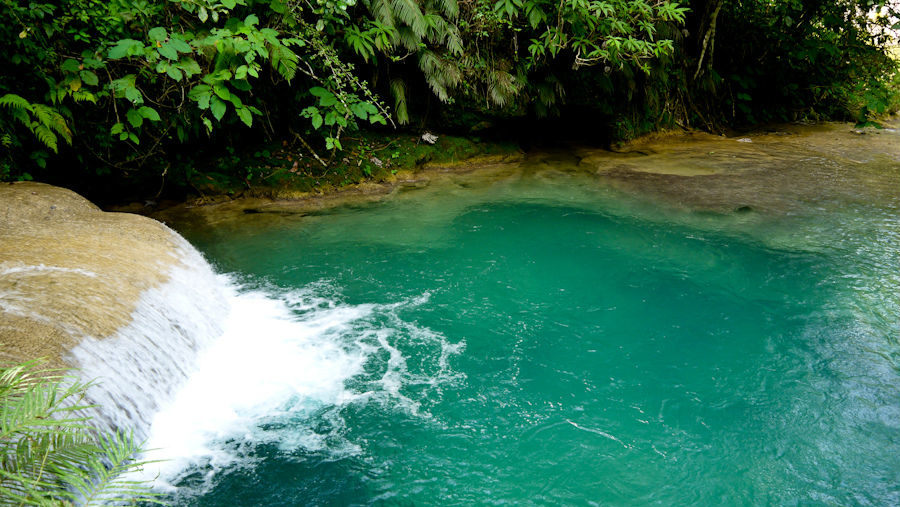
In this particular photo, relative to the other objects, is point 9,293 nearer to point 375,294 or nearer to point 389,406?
point 389,406

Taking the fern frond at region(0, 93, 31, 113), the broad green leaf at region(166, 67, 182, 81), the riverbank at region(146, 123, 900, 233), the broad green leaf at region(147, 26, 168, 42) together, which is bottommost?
the riverbank at region(146, 123, 900, 233)

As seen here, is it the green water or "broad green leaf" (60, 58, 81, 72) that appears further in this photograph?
"broad green leaf" (60, 58, 81, 72)

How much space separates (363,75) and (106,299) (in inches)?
267

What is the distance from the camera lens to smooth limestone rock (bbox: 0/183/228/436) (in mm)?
3354

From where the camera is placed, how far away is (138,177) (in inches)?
316

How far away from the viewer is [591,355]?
4.73 m

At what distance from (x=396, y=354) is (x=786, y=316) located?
11.9 ft

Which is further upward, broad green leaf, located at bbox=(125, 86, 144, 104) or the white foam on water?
broad green leaf, located at bbox=(125, 86, 144, 104)

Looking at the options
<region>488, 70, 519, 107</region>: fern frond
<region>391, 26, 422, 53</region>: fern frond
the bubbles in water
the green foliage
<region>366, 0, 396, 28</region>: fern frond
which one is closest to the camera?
the green foliage

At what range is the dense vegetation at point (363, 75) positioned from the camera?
247 inches

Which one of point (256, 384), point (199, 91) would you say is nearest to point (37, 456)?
point (256, 384)

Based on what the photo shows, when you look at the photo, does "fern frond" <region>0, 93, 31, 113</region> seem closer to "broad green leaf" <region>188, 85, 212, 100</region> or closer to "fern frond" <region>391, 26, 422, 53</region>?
"broad green leaf" <region>188, 85, 212, 100</region>

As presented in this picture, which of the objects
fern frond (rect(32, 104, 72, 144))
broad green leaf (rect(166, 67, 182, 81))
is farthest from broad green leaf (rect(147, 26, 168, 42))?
fern frond (rect(32, 104, 72, 144))

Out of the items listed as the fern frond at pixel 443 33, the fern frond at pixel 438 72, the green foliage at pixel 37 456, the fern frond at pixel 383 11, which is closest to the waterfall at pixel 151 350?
the green foliage at pixel 37 456
